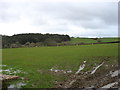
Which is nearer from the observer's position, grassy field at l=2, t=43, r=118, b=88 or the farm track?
the farm track

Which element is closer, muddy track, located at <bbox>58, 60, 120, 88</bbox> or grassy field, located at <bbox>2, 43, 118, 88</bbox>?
muddy track, located at <bbox>58, 60, 120, 88</bbox>

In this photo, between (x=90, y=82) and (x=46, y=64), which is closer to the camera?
(x=90, y=82)

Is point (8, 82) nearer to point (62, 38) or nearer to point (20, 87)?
point (20, 87)

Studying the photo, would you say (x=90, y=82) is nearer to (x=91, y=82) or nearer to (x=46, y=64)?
(x=91, y=82)

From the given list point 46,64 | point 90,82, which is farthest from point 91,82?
point 46,64

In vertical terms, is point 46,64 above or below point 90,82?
below

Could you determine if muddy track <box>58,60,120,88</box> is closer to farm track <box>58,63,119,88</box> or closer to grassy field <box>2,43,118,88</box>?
farm track <box>58,63,119,88</box>

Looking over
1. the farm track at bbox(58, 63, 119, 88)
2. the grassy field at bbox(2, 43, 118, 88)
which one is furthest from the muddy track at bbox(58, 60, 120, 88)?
the grassy field at bbox(2, 43, 118, 88)

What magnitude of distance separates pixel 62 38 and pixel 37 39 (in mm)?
17246

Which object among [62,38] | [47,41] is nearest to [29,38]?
[47,41]

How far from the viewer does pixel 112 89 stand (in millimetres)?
8094

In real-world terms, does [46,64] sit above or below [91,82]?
below

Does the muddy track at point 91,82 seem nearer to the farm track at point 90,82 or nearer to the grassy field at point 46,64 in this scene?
the farm track at point 90,82

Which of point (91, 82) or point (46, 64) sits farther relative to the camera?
point (46, 64)
